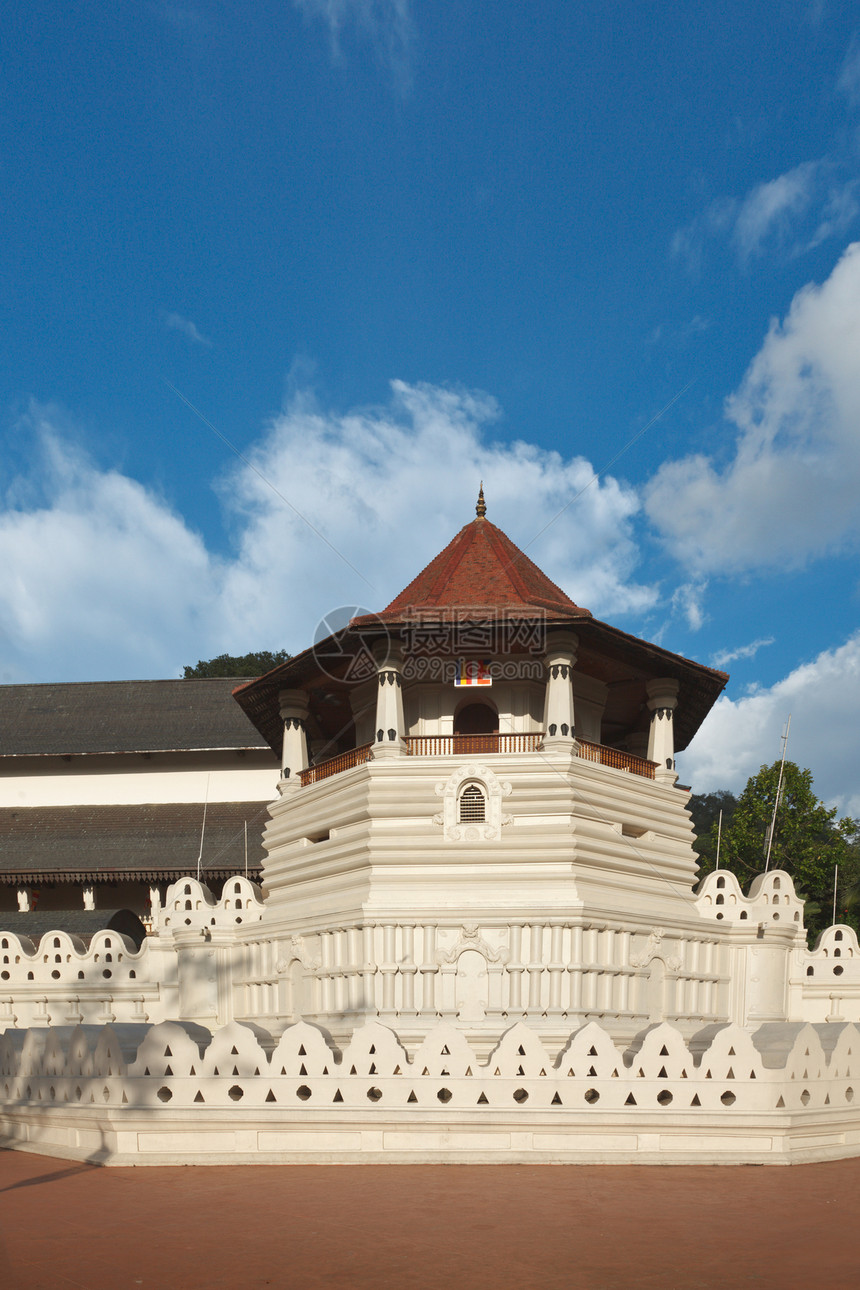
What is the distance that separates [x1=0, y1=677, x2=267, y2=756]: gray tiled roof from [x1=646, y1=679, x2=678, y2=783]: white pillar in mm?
16510

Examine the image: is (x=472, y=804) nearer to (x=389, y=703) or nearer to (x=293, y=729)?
(x=389, y=703)

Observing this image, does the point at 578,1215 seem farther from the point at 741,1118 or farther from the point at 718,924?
the point at 718,924

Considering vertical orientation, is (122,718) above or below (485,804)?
above

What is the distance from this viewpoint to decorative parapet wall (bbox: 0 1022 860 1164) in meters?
12.0

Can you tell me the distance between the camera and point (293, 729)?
909 inches

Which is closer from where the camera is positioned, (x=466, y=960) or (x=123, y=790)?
(x=466, y=960)

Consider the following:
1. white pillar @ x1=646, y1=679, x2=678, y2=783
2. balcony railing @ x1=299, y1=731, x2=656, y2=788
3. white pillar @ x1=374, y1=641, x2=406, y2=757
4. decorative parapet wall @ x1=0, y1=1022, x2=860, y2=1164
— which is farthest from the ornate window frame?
decorative parapet wall @ x1=0, y1=1022, x2=860, y2=1164

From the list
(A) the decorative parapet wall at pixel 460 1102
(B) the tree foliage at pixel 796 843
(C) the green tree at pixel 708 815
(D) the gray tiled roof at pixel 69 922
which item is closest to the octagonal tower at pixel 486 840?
(A) the decorative parapet wall at pixel 460 1102

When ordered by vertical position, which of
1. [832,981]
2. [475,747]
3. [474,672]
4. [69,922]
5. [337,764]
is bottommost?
[69,922]

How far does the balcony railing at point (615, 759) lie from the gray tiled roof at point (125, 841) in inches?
488

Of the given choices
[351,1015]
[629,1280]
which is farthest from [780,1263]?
[351,1015]

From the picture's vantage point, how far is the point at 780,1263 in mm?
8523

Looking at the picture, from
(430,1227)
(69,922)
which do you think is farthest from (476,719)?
(430,1227)

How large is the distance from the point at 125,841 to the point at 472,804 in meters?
16.1
